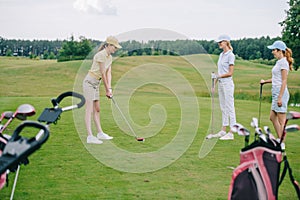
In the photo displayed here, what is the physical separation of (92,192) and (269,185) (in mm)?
1754

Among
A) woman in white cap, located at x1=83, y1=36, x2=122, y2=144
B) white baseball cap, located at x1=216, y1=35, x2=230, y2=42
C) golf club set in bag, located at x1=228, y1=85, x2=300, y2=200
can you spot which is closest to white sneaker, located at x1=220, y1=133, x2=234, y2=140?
white baseball cap, located at x1=216, y1=35, x2=230, y2=42

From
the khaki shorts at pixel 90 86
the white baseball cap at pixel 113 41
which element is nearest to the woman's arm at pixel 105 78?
the khaki shorts at pixel 90 86

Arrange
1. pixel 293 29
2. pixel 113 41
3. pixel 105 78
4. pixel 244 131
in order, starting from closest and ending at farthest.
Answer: pixel 244 131 < pixel 113 41 < pixel 105 78 < pixel 293 29

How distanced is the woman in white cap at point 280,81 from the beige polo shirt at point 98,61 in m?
2.23

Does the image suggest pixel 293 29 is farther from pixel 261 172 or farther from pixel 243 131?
pixel 261 172

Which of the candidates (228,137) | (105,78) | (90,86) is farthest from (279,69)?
(90,86)

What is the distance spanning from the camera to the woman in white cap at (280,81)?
5.51 meters

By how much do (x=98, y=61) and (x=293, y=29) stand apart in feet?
54.8

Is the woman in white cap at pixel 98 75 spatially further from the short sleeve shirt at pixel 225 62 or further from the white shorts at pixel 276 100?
the white shorts at pixel 276 100

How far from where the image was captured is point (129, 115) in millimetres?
9258

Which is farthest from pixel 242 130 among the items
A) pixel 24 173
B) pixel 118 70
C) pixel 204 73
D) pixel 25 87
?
pixel 25 87

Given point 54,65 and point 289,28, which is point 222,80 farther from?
point 54,65

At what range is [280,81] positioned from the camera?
5613 mm

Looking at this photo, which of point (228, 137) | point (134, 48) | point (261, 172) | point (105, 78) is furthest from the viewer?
point (228, 137)
